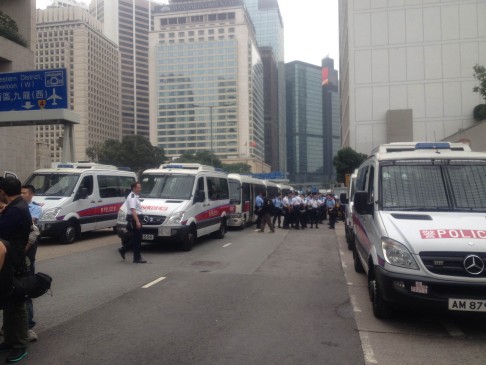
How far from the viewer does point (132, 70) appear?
182m

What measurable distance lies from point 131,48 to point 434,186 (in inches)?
7535

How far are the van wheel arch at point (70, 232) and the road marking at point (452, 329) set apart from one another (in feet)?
36.5

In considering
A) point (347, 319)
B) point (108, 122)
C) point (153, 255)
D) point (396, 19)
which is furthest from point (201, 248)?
point (108, 122)

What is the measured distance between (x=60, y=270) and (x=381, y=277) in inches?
266

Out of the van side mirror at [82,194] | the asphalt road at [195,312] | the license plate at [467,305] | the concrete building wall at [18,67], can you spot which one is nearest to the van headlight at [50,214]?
the van side mirror at [82,194]

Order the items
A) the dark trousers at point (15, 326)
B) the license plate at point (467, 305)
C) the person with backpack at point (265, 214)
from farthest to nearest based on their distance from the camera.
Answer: the person with backpack at point (265, 214) → the license plate at point (467, 305) → the dark trousers at point (15, 326)

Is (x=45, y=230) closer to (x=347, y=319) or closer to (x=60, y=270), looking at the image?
(x=60, y=270)

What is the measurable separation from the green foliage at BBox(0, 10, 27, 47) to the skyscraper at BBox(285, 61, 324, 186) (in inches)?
5406

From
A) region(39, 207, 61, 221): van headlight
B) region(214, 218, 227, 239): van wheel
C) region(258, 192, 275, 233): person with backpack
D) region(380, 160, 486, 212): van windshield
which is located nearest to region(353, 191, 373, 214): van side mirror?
region(380, 160, 486, 212): van windshield

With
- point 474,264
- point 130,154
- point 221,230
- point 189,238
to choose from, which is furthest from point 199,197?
point 130,154

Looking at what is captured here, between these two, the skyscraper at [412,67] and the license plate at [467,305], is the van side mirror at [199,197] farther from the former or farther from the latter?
the skyscraper at [412,67]

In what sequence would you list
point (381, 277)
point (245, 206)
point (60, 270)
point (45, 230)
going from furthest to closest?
point (245, 206), point (45, 230), point (60, 270), point (381, 277)

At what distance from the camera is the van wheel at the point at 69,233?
13.6 m

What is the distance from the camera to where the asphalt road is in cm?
473
